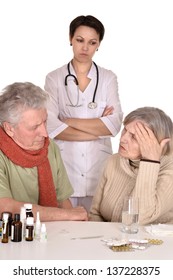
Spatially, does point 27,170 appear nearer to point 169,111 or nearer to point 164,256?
point 164,256

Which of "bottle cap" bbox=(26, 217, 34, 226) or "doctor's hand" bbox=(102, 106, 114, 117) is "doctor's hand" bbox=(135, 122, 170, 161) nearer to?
"bottle cap" bbox=(26, 217, 34, 226)

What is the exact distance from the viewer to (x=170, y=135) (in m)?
2.95

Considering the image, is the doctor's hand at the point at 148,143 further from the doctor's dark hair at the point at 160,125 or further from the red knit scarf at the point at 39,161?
the red knit scarf at the point at 39,161

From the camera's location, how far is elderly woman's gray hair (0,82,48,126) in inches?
112

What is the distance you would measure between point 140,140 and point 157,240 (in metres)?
0.64

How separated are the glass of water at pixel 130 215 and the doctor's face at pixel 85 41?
5.01ft

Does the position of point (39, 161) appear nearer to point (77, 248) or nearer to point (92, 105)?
point (77, 248)

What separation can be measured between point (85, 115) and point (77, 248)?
1780 mm

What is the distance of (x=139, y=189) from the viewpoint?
Result: 9.39 feet

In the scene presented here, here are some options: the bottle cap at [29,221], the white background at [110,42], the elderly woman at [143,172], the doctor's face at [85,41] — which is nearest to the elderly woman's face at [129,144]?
the elderly woman at [143,172]

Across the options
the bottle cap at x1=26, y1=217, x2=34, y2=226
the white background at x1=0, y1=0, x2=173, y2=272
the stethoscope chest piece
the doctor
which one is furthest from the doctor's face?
the bottle cap at x1=26, y1=217, x2=34, y2=226

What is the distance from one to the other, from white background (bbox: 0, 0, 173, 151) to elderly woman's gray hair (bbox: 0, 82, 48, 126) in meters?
2.34

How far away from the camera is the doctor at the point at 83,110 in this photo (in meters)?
3.89

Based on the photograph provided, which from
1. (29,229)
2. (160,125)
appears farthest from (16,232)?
(160,125)
